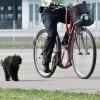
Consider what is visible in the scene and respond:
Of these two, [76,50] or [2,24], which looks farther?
[2,24]

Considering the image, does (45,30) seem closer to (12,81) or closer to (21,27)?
(12,81)

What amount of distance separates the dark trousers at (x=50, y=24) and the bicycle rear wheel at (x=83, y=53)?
0.36m

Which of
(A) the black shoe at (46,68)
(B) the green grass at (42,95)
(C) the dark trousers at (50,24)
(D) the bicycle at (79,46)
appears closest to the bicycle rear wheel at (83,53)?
(D) the bicycle at (79,46)

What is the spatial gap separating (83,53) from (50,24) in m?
0.72

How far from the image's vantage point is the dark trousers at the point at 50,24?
376 inches

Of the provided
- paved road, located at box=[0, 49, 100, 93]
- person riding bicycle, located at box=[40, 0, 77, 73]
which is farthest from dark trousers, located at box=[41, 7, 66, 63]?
paved road, located at box=[0, 49, 100, 93]

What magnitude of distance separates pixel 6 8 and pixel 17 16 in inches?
78.4

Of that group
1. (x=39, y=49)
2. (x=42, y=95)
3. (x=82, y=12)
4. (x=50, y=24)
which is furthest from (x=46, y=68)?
(x=42, y=95)

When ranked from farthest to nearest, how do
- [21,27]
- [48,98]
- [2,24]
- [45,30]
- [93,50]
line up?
1. [2,24]
2. [21,27]
3. [45,30]
4. [93,50]
5. [48,98]

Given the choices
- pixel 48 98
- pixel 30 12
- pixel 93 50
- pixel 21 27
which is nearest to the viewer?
pixel 48 98

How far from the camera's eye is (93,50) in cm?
920

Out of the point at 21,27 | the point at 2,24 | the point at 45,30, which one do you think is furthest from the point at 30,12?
the point at 45,30

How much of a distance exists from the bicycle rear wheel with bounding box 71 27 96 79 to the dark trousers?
0.36 m

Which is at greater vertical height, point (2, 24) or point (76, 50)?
point (76, 50)
